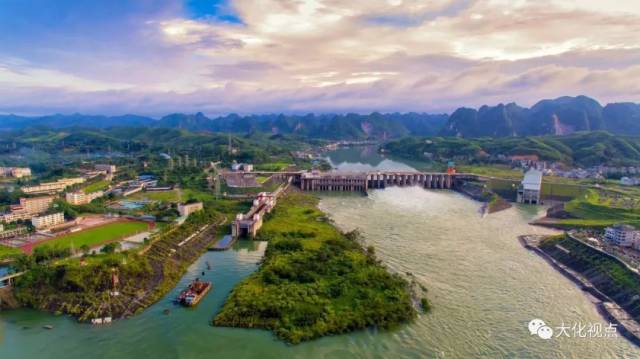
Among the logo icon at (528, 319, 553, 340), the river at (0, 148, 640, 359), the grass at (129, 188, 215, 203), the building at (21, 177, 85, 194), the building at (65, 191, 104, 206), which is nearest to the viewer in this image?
the river at (0, 148, 640, 359)

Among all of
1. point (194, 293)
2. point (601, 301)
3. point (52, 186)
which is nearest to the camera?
point (194, 293)

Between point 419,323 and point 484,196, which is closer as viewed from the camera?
point 419,323

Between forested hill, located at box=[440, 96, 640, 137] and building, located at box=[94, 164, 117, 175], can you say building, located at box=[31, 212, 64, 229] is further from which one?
forested hill, located at box=[440, 96, 640, 137]

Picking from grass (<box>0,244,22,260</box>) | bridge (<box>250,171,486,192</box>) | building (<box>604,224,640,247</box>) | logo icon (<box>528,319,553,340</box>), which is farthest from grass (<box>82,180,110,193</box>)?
building (<box>604,224,640,247</box>)

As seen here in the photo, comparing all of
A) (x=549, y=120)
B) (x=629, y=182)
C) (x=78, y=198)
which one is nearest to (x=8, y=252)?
(x=78, y=198)

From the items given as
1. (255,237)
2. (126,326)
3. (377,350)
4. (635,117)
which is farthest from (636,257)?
(635,117)

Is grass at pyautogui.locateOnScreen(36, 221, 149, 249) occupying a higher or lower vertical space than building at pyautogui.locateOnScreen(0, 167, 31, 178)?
lower

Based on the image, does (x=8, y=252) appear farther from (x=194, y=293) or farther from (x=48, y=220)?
(x=194, y=293)
